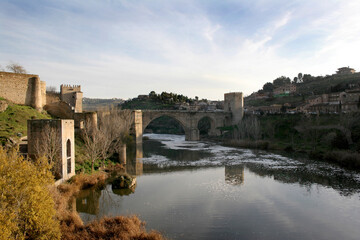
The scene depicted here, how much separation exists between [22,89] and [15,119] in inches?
172

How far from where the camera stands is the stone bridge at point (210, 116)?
4459 centimetres

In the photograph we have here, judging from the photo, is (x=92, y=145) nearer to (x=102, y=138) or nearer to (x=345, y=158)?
(x=102, y=138)

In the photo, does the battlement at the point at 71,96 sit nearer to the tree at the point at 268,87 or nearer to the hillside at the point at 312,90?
the hillside at the point at 312,90

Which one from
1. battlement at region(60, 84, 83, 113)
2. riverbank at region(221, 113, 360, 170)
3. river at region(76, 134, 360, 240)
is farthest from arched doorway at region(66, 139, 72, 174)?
riverbank at region(221, 113, 360, 170)

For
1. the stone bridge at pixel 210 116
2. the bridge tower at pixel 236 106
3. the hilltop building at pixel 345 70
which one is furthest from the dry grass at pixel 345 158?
the hilltop building at pixel 345 70

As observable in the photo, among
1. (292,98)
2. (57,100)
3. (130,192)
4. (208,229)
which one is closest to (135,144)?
(57,100)

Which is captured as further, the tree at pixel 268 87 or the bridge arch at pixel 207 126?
the tree at pixel 268 87

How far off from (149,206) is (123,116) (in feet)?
62.4

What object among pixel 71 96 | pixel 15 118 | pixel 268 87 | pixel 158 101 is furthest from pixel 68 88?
pixel 268 87

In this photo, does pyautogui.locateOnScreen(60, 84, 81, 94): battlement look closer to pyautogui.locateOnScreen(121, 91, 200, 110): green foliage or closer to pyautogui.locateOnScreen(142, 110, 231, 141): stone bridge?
pyautogui.locateOnScreen(142, 110, 231, 141): stone bridge

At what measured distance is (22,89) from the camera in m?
21.2

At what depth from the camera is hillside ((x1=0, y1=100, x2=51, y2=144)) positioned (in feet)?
50.9

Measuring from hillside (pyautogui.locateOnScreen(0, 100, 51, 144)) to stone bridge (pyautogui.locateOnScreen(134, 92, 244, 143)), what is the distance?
2284 centimetres

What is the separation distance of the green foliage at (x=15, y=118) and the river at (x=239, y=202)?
6257mm
